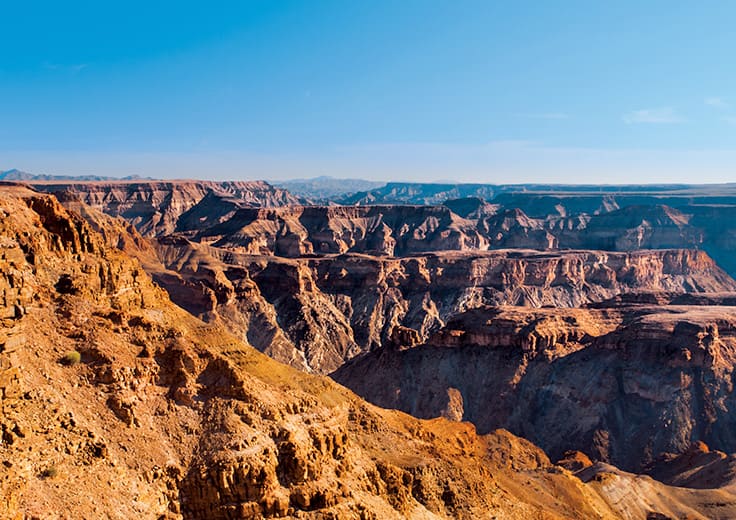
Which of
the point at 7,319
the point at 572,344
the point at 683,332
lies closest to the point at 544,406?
the point at 572,344

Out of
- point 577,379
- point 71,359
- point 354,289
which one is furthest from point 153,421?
point 354,289

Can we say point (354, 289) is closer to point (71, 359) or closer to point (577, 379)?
point (577, 379)

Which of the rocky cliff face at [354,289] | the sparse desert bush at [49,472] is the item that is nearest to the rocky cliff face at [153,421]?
the sparse desert bush at [49,472]

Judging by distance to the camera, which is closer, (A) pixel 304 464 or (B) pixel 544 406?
(A) pixel 304 464

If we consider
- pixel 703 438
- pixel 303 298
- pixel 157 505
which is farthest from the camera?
pixel 303 298

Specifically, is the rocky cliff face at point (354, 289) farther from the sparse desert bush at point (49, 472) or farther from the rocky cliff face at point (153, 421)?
the sparse desert bush at point (49, 472)

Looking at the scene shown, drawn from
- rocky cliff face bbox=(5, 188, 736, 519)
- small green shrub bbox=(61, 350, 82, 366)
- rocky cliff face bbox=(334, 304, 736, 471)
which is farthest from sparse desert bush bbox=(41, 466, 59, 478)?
rocky cliff face bbox=(334, 304, 736, 471)

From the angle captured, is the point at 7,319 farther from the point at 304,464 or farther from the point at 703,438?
the point at 703,438
